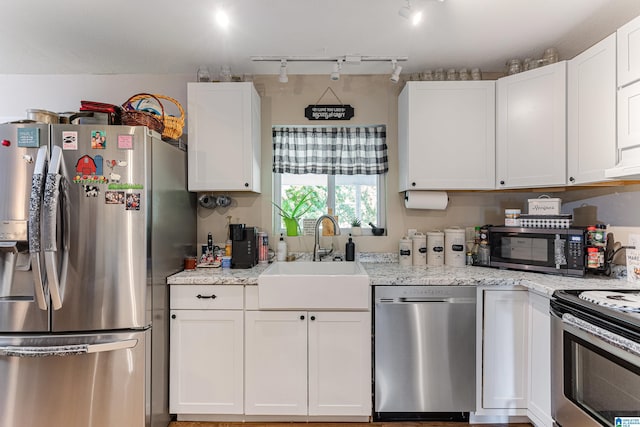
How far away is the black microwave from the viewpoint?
1911mm

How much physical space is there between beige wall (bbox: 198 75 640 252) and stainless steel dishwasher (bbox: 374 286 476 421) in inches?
28.7

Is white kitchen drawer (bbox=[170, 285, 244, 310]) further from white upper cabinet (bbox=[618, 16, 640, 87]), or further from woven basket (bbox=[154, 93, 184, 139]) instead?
white upper cabinet (bbox=[618, 16, 640, 87])

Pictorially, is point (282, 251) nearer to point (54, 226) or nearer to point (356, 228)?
point (356, 228)

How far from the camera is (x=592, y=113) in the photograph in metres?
1.80

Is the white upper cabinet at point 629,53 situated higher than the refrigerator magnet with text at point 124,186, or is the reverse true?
the white upper cabinet at point 629,53

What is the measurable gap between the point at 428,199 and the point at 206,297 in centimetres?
171

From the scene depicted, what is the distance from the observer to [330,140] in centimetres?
268

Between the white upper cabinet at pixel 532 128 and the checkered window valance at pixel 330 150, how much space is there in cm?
86


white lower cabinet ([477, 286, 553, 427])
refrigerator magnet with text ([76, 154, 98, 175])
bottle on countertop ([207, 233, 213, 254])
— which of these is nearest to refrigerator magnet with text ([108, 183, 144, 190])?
refrigerator magnet with text ([76, 154, 98, 175])

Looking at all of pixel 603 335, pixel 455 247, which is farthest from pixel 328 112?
pixel 603 335

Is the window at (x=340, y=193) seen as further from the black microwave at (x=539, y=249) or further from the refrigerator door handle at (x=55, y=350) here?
the refrigerator door handle at (x=55, y=350)

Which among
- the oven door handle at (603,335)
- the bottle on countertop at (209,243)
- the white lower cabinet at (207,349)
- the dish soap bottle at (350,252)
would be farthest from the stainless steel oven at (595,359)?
the bottle on countertop at (209,243)

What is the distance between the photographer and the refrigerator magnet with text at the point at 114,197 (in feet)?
5.56

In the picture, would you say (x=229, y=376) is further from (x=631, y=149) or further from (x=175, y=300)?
(x=631, y=149)
